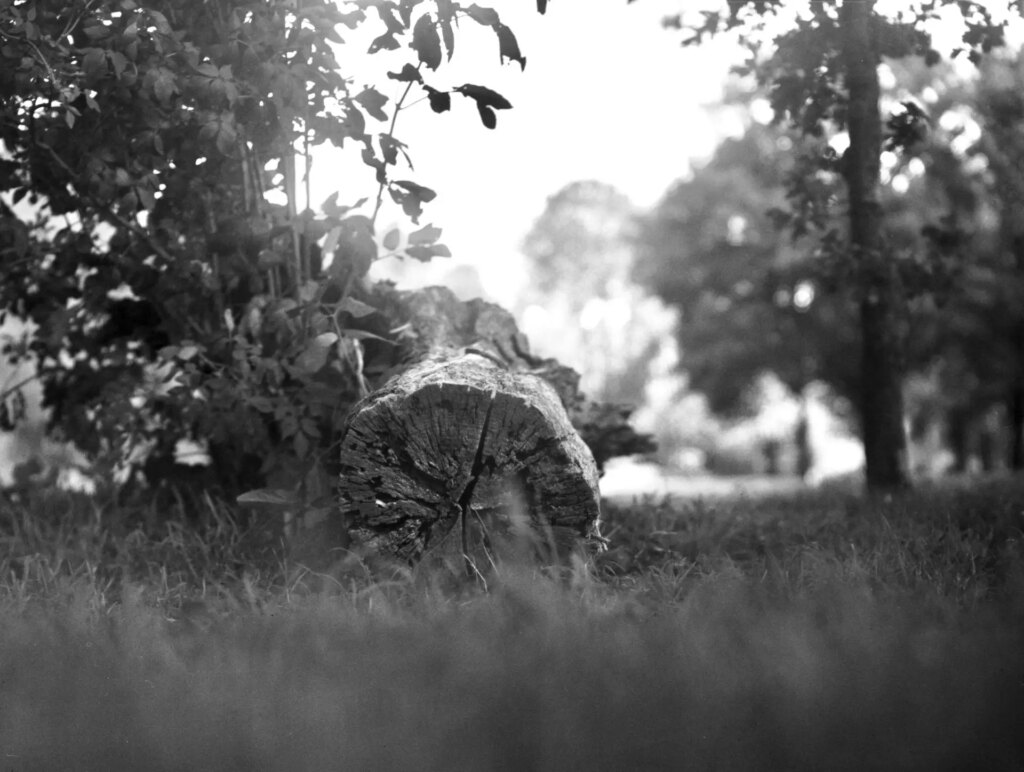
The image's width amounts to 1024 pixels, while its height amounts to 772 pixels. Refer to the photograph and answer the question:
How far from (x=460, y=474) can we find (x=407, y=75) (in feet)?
6.02

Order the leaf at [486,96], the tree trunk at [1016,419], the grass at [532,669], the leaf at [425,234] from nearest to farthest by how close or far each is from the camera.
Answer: the grass at [532,669] → the leaf at [486,96] → the leaf at [425,234] → the tree trunk at [1016,419]

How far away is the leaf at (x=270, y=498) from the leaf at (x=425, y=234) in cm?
134

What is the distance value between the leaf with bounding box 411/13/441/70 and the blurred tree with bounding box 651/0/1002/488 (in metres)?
2.93

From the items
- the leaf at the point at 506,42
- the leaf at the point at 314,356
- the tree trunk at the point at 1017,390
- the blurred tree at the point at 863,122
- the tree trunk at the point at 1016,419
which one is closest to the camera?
Result: the leaf at the point at 506,42

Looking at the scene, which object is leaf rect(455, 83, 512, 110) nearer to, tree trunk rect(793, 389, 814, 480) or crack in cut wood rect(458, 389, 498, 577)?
crack in cut wood rect(458, 389, 498, 577)

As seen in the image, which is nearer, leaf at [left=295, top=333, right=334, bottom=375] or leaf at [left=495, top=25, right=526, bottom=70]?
leaf at [left=495, top=25, right=526, bottom=70]

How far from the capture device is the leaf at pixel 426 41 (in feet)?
14.1

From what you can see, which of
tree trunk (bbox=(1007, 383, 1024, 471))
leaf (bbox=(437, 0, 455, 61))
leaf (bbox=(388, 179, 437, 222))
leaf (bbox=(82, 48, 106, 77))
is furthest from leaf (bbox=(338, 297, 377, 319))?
tree trunk (bbox=(1007, 383, 1024, 471))

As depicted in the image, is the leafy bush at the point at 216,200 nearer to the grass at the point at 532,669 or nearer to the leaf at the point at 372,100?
the leaf at the point at 372,100

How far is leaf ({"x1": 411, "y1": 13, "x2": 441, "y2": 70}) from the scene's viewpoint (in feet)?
14.1

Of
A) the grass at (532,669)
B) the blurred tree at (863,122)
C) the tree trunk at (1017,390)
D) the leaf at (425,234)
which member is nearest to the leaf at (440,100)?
the leaf at (425,234)

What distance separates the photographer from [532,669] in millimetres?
2727

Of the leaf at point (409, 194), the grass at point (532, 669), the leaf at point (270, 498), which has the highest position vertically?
the leaf at point (409, 194)

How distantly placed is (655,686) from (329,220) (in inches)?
119
